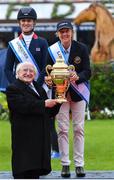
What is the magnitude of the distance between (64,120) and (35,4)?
25.2m

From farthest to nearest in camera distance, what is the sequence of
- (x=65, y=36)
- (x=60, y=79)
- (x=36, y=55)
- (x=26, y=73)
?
(x=36, y=55), (x=65, y=36), (x=60, y=79), (x=26, y=73)

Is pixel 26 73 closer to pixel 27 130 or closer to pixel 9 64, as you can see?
pixel 27 130

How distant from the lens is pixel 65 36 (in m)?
9.62

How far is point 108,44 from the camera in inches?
1051

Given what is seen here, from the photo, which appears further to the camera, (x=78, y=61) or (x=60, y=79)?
(x=78, y=61)

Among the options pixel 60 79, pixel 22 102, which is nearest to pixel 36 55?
pixel 60 79

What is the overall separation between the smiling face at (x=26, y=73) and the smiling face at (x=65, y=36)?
1.76 meters

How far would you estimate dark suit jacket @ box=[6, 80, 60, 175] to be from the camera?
7836mm

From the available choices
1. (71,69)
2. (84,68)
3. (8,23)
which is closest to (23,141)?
(71,69)

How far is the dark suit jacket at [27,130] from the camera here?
25.7 ft

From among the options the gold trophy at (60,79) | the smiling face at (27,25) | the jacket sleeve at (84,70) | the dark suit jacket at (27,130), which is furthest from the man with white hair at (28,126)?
the smiling face at (27,25)

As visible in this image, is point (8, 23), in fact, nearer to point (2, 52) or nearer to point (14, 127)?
point (2, 52)

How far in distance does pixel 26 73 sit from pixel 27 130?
1.90 feet

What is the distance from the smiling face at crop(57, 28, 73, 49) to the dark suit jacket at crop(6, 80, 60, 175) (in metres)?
1.82
